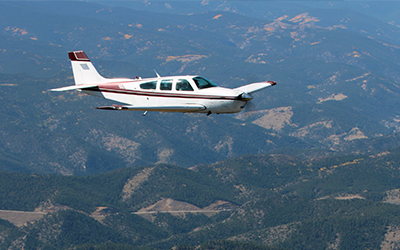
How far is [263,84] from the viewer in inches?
3364

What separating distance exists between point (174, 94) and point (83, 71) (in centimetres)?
2219

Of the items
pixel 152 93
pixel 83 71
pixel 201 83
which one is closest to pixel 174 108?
pixel 201 83

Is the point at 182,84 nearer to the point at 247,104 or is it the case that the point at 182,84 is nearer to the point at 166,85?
the point at 166,85

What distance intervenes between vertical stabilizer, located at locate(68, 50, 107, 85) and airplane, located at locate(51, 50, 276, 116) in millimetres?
3284

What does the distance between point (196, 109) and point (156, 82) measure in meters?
8.55

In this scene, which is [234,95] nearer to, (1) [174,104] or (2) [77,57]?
(1) [174,104]

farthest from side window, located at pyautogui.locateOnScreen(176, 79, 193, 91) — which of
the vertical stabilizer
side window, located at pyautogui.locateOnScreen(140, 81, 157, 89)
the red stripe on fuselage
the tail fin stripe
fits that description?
the tail fin stripe

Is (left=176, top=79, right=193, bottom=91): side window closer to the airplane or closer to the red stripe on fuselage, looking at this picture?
the airplane

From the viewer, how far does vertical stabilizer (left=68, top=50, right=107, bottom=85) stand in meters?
94.2

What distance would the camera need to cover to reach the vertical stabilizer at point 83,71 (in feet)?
309

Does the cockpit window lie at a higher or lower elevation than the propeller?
higher

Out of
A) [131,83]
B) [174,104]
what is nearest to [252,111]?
[174,104]

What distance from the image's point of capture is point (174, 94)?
81688 millimetres

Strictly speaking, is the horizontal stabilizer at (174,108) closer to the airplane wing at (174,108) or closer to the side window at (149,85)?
the airplane wing at (174,108)
